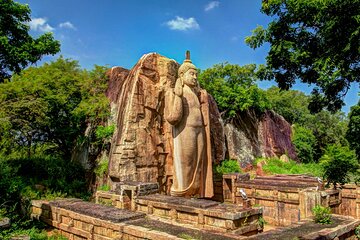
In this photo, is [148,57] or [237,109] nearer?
[148,57]

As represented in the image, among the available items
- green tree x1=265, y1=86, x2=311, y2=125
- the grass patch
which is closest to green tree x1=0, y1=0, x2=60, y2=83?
the grass patch

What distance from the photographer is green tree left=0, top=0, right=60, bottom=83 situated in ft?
36.2

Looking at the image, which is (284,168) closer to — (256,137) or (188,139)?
(256,137)

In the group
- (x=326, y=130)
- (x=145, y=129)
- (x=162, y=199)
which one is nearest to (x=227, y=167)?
(x=145, y=129)

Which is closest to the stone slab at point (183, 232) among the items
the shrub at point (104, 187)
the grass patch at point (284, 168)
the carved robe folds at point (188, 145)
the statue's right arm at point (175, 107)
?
the carved robe folds at point (188, 145)

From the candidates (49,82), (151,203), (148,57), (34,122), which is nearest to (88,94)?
(49,82)

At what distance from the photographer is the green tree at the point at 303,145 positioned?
24281 millimetres

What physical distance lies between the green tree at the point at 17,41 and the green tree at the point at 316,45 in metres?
7.95

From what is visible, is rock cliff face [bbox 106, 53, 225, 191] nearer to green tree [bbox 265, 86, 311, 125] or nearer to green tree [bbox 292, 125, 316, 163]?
green tree [bbox 292, 125, 316, 163]

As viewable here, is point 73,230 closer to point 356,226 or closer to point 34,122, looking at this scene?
point 356,226

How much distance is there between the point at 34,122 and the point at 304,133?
2037 cm

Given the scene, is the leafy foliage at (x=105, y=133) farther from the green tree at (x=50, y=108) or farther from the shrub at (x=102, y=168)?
the shrub at (x=102, y=168)

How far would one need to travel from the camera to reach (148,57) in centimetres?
1220

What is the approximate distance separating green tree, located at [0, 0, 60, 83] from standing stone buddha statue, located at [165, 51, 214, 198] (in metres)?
5.40
